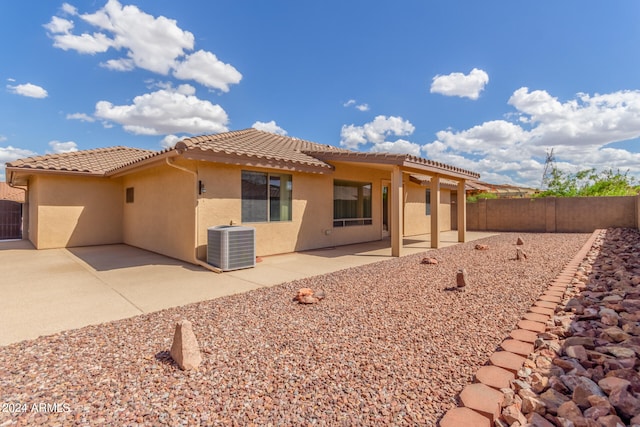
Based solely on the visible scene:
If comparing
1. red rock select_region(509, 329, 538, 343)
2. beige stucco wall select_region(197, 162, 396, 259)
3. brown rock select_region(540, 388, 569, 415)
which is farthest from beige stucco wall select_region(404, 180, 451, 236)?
brown rock select_region(540, 388, 569, 415)

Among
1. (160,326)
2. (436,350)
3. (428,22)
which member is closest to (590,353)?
(436,350)

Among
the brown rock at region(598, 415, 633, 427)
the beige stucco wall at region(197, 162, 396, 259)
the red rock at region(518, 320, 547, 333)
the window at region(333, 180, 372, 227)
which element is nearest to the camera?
the brown rock at region(598, 415, 633, 427)

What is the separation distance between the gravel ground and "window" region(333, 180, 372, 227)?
6.52 m

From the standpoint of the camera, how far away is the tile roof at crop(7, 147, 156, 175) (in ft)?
36.6

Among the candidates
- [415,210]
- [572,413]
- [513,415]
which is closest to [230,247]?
[513,415]

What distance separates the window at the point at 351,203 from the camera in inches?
455

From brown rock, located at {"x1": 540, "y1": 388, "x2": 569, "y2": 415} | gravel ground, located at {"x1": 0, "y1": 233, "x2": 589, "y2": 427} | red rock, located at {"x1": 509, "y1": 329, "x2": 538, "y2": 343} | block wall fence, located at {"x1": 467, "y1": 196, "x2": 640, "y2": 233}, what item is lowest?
gravel ground, located at {"x1": 0, "y1": 233, "x2": 589, "y2": 427}

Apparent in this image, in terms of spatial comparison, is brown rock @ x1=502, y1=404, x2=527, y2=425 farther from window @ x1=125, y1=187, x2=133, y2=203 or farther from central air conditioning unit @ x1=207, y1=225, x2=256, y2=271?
window @ x1=125, y1=187, x2=133, y2=203

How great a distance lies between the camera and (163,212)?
9.63 metres

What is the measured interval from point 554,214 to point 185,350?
20419 millimetres

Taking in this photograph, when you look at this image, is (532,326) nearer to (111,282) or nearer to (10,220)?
(111,282)

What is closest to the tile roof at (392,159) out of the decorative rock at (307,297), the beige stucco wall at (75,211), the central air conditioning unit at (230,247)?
the central air conditioning unit at (230,247)

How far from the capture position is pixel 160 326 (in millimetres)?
3938

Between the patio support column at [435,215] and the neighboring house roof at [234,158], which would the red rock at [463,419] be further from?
the patio support column at [435,215]
